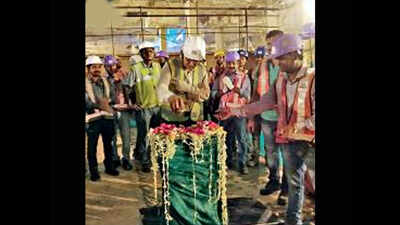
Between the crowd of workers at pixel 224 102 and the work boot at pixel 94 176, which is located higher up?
the crowd of workers at pixel 224 102

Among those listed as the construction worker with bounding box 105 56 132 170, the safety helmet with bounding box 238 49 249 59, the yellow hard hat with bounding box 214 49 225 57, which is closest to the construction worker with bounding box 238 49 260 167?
the safety helmet with bounding box 238 49 249 59

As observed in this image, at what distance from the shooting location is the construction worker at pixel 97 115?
10.5 ft

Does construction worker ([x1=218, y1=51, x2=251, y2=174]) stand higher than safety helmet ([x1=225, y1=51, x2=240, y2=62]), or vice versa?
safety helmet ([x1=225, y1=51, x2=240, y2=62])

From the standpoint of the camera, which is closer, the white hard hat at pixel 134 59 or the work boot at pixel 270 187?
the white hard hat at pixel 134 59

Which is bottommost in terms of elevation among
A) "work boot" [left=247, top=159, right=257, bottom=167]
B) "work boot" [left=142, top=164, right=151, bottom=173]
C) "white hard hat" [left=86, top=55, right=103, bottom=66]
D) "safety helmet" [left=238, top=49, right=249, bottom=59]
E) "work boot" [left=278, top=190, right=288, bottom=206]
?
"work boot" [left=278, top=190, right=288, bottom=206]

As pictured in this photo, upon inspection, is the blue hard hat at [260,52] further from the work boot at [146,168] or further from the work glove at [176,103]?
the work boot at [146,168]

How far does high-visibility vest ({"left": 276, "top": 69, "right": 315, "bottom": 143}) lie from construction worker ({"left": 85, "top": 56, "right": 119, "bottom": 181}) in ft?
2.79

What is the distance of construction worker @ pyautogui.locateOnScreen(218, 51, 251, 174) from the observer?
327cm

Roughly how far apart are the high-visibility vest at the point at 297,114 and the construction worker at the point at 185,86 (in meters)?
0.39

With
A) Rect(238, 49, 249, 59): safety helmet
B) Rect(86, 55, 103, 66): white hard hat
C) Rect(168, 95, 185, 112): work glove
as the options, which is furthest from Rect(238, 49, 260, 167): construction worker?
Rect(86, 55, 103, 66): white hard hat

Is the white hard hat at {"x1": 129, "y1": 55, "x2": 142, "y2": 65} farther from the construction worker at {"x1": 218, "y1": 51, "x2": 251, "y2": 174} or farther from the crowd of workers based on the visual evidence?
the construction worker at {"x1": 218, "y1": 51, "x2": 251, "y2": 174}

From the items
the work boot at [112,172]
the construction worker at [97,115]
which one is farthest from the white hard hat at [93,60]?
the work boot at [112,172]

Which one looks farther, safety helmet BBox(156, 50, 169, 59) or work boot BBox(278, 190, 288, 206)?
work boot BBox(278, 190, 288, 206)
